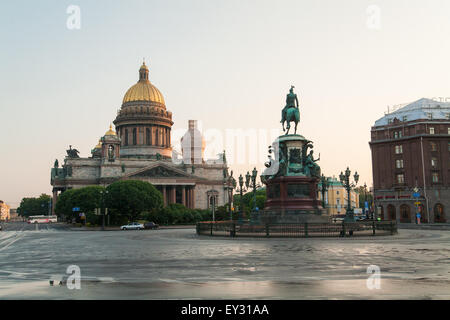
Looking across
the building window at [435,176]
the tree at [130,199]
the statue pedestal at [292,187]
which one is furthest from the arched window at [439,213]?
the tree at [130,199]

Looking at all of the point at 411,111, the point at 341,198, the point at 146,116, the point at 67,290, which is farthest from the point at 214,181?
the point at 67,290

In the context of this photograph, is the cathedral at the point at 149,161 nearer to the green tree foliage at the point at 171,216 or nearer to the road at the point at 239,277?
the green tree foliage at the point at 171,216

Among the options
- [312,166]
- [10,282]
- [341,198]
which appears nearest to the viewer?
[10,282]

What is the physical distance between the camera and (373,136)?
89.9 meters

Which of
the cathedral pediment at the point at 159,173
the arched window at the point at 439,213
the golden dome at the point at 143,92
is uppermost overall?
the golden dome at the point at 143,92

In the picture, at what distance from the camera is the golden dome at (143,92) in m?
141

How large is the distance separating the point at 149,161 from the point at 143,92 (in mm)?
25135

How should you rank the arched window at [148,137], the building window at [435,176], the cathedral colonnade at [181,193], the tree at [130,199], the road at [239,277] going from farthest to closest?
the arched window at [148,137], the cathedral colonnade at [181,193], the tree at [130,199], the building window at [435,176], the road at [239,277]

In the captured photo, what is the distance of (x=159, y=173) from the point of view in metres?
121

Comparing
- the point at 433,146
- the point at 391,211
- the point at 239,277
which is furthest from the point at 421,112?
the point at 239,277

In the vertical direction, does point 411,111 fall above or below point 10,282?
above

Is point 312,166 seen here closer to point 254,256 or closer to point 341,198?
point 254,256

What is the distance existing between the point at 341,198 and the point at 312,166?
119648 mm
